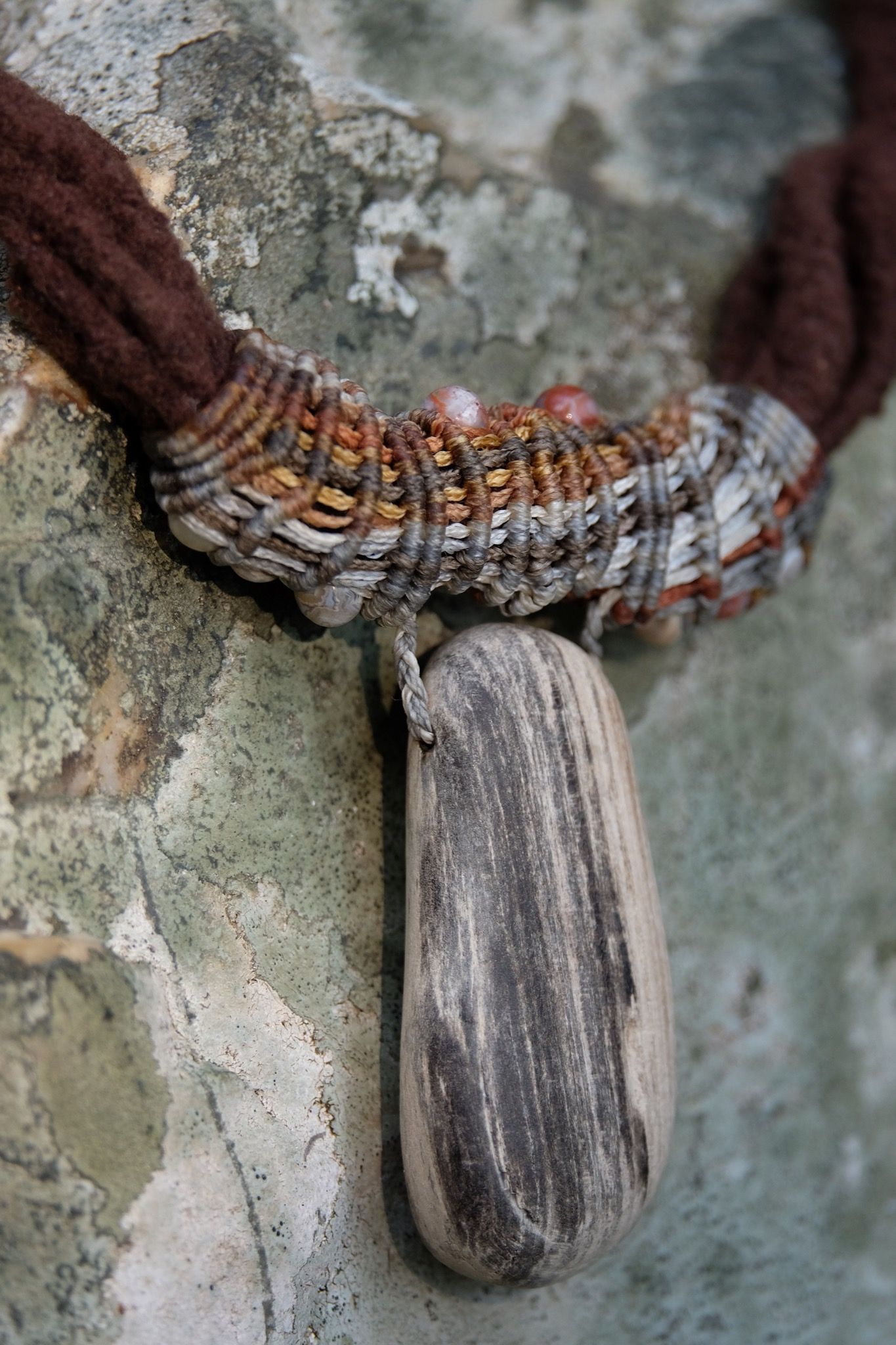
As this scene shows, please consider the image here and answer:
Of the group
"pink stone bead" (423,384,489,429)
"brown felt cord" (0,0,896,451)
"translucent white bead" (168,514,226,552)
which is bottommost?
"pink stone bead" (423,384,489,429)

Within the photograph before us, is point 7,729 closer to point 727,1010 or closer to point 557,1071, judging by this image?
point 557,1071

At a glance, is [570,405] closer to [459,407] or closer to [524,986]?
[459,407]

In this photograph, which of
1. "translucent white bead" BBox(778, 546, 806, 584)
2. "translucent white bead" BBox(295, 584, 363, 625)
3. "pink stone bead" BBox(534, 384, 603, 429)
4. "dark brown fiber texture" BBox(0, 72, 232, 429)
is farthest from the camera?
"translucent white bead" BBox(778, 546, 806, 584)

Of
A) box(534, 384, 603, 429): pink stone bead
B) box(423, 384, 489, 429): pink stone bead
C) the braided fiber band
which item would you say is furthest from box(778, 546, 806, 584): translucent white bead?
box(423, 384, 489, 429): pink stone bead

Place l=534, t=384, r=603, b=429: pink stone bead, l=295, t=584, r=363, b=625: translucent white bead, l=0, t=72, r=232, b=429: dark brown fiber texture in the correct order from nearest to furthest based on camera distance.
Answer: l=0, t=72, r=232, b=429: dark brown fiber texture, l=295, t=584, r=363, b=625: translucent white bead, l=534, t=384, r=603, b=429: pink stone bead

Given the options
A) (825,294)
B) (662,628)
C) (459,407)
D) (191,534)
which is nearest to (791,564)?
(662,628)

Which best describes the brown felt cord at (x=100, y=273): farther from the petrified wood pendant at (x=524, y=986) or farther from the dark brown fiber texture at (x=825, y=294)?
the dark brown fiber texture at (x=825, y=294)

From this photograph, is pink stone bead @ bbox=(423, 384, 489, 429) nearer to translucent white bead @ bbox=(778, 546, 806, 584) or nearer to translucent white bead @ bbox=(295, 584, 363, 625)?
translucent white bead @ bbox=(295, 584, 363, 625)
